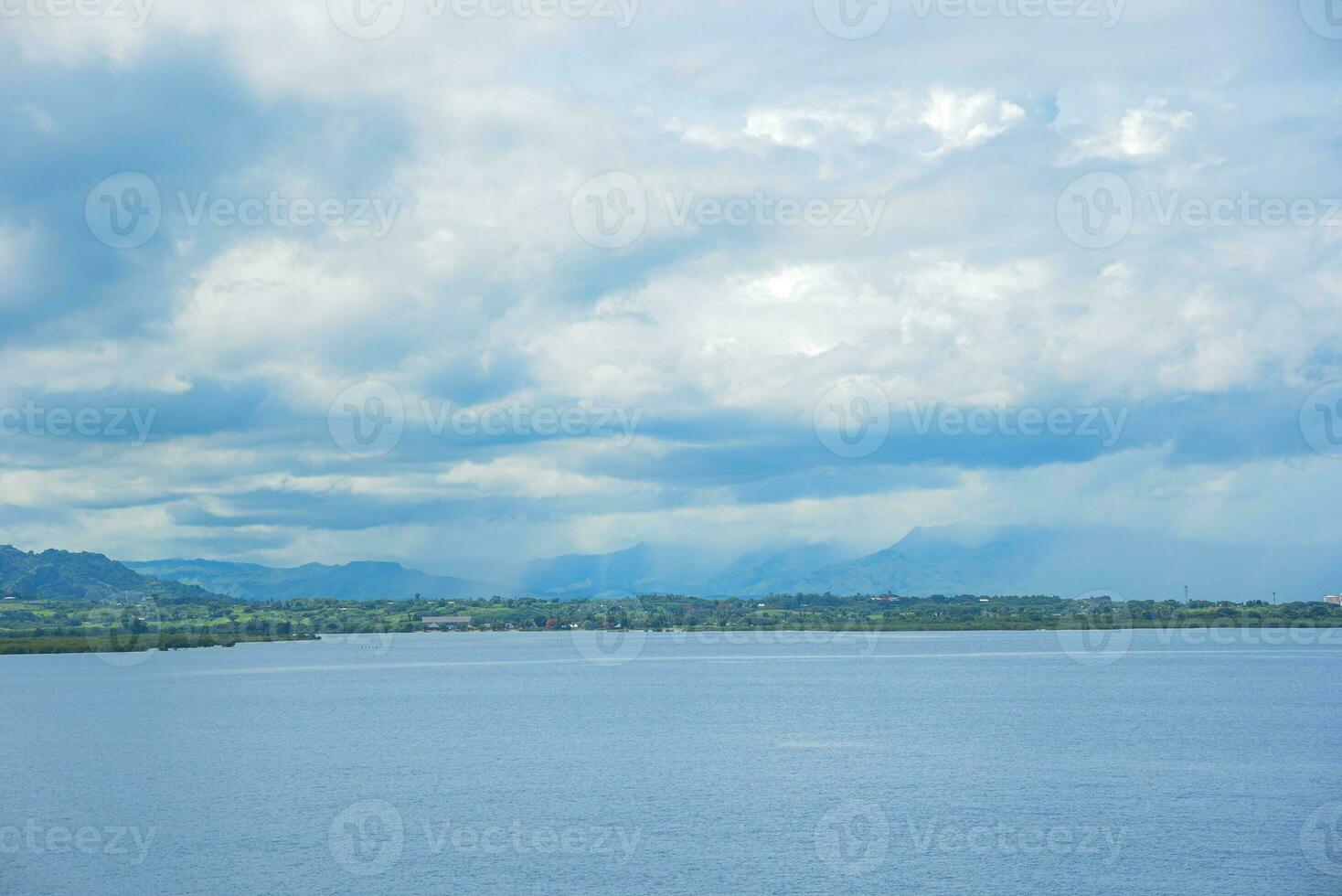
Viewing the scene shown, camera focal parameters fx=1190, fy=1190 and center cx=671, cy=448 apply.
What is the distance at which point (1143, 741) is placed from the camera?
8581 cm

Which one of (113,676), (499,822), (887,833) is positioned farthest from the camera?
(113,676)

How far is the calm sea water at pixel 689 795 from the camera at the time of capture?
160ft

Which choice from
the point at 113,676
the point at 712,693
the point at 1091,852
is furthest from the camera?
the point at 113,676

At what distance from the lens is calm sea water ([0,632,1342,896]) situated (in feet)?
160

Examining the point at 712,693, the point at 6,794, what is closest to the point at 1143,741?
the point at 712,693

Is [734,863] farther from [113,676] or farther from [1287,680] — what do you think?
[113,676]

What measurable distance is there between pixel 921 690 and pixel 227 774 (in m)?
82.0

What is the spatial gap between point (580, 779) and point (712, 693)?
64.3 meters

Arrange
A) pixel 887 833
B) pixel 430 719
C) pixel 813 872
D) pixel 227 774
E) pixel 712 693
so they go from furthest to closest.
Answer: pixel 712 693 → pixel 430 719 → pixel 227 774 → pixel 887 833 → pixel 813 872

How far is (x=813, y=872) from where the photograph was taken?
4812cm

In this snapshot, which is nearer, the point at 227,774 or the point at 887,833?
the point at 887,833

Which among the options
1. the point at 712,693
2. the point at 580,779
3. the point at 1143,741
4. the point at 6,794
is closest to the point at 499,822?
the point at 580,779

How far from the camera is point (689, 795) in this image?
2581 inches

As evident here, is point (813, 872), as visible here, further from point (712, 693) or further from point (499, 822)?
point (712, 693)
